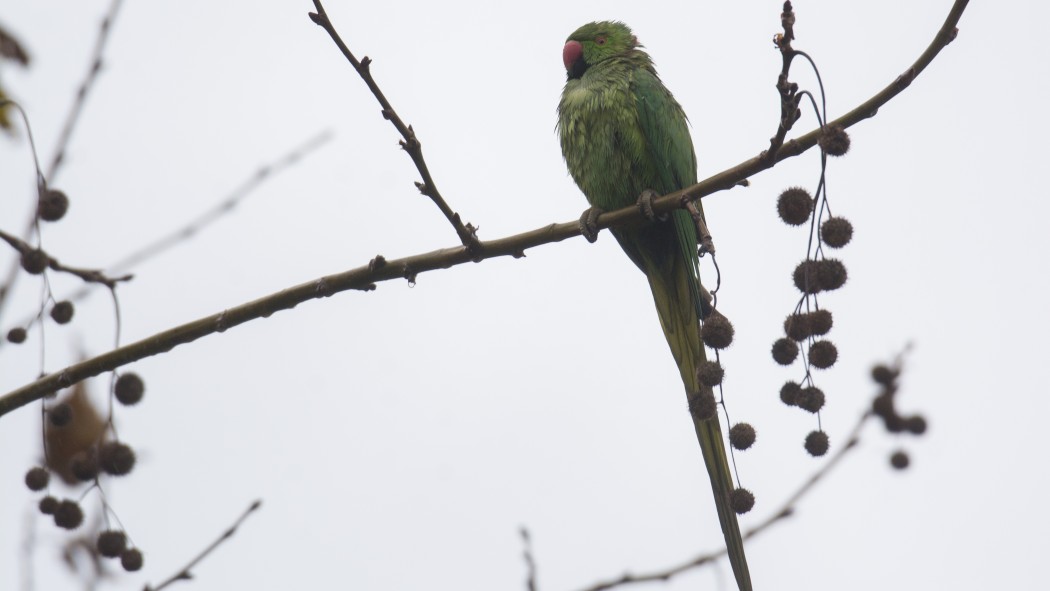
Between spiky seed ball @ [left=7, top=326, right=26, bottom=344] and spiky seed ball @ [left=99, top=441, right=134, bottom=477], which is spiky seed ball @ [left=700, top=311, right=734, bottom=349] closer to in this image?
spiky seed ball @ [left=99, top=441, right=134, bottom=477]

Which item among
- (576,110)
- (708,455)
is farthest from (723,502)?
(576,110)

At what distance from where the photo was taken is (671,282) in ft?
13.6

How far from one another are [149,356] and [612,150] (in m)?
2.13

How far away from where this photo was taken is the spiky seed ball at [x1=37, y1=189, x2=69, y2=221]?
285 cm

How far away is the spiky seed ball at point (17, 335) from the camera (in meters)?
2.97

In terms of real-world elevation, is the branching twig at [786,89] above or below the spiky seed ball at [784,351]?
above

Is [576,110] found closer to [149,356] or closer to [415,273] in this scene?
[415,273]

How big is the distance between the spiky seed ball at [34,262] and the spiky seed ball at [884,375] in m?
2.68

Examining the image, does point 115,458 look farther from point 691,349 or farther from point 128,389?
point 691,349

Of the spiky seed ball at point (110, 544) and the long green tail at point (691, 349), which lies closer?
the spiky seed ball at point (110, 544)

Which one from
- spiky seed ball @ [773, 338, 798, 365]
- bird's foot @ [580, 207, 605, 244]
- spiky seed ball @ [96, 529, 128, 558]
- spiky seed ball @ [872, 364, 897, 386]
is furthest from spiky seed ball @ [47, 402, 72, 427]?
spiky seed ball @ [872, 364, 897, 386]

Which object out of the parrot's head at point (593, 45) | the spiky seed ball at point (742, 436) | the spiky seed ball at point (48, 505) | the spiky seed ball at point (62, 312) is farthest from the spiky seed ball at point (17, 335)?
the parrot's head at point (593, 45)

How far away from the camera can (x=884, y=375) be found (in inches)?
127

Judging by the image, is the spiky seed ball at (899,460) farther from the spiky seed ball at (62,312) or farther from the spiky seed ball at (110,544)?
the spiky seed ball at (62,312)
